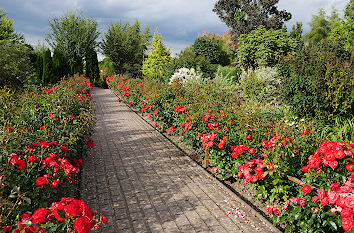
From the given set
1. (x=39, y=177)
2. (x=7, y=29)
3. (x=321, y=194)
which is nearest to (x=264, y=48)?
(x=321, y=194)

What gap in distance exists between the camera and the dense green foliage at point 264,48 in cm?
1427

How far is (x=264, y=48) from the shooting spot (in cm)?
1416

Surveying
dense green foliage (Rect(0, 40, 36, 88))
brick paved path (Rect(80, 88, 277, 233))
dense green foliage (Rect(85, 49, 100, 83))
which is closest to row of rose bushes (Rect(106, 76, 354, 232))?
brick paved path (Rect(80, 88, 277, 233))

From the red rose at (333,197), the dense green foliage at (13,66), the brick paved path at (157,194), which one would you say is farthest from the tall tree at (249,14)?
the red rose at (333,197)

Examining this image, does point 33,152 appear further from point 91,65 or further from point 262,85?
point 91,65

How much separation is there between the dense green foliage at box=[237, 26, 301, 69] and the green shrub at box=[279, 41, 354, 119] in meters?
7.32

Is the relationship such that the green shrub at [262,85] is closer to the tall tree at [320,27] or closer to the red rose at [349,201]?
the red rose at [349,201]

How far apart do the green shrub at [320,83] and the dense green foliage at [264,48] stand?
7.32 m

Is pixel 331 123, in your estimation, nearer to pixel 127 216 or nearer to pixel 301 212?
pixel 301 212

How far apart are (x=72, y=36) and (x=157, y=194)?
24349 millimetres

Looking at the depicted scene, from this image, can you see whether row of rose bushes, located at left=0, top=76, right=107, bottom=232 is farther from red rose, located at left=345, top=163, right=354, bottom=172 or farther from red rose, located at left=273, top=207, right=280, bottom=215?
red rose, located at left=345, top=163, right=354, bottom=172

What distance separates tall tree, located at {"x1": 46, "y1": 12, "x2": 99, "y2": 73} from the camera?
24328 mm

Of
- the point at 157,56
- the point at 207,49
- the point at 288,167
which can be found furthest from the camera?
the point at 207,49

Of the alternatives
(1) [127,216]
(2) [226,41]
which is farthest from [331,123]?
(2) [226,41]
